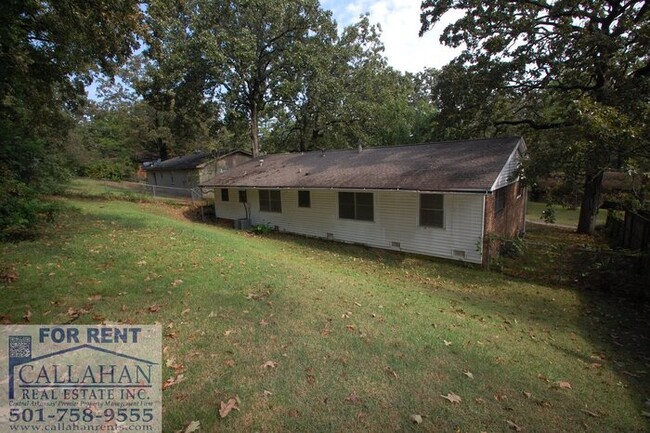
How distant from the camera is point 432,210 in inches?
453

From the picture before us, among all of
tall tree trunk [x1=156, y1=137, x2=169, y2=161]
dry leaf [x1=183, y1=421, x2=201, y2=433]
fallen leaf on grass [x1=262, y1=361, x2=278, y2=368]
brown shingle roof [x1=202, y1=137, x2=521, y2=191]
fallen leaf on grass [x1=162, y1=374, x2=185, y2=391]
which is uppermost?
tall tree trunk [x1=156, y1=137, x2=169, y2=161]

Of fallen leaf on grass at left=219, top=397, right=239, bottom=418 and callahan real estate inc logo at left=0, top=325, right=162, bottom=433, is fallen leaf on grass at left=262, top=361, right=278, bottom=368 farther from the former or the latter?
callahan real estate inc logo at left=0, top=325, right=162, bottom=433

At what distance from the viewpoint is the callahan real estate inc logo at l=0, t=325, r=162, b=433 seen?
2.98 meters

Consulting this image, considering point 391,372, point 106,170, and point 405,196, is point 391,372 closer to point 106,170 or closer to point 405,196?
point 405,196

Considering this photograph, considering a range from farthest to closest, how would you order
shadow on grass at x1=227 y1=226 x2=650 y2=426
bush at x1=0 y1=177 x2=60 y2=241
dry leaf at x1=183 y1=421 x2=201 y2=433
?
1. bush at x1=0 y1=177 x2=60 y2=241
2. shadow on grass at x1=227 y1=226 x2=650 y2=426
3. dry leaf at x1=183 y1=421 x2=201 y2=433

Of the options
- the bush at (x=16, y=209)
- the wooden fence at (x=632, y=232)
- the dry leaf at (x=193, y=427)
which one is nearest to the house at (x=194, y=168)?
the bush at (x=16, y=209)

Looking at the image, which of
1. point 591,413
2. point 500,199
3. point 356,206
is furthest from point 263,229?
point 591,413

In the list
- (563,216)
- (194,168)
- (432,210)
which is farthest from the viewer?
(194,168)

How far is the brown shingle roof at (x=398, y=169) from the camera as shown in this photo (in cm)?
1070

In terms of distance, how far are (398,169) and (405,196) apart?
1391 mm

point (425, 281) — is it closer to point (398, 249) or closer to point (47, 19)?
point (398, 249)

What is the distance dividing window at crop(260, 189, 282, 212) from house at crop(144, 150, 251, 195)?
1411 centimetres

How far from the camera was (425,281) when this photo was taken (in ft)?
31.1

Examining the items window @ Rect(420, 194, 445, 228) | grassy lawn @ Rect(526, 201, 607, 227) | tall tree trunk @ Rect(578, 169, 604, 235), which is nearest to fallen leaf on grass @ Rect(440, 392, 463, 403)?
window @ Rect(420, 194, 445, 228)
